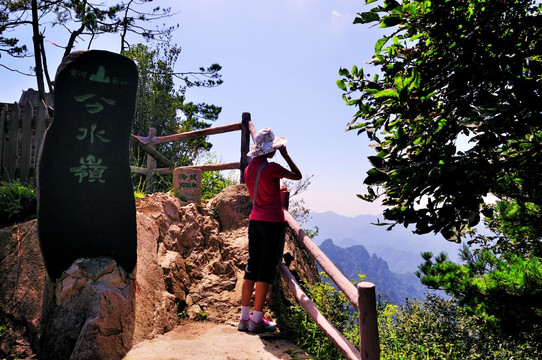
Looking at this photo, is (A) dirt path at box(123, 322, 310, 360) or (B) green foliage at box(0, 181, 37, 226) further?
(B) green foliage at box(0, 181, 37, 226)

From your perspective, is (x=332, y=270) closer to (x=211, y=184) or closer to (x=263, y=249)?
(x=263, y=249)

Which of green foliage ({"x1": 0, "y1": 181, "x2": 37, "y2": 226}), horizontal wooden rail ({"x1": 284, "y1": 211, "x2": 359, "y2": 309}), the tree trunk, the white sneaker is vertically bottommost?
the white sneaker

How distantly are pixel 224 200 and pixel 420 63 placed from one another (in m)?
4.17

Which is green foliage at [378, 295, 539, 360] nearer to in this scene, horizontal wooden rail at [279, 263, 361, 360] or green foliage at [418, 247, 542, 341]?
green foliage at [418, 247, 542, 341]

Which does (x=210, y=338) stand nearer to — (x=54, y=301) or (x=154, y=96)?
(x=54, y=301)

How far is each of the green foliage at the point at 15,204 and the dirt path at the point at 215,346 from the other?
3227 mm

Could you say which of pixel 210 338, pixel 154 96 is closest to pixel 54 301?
pixel 210 338

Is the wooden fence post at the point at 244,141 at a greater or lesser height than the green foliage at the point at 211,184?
greater

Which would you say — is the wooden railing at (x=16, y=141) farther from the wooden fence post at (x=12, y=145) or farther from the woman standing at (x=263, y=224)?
the woman standing at (x=263, y=224)

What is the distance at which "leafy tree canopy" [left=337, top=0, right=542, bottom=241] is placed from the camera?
83.7 inches

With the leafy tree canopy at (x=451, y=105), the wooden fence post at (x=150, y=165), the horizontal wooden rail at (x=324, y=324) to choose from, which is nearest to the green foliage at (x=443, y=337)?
the horizontal wooden rail at (x=324, y=324)

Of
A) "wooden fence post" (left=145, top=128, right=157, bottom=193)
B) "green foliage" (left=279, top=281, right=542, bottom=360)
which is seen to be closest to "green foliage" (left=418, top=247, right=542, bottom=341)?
"green foliage" (left=279, top=281, right=542, bottom=360)

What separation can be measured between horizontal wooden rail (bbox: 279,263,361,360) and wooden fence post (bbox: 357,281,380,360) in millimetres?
221

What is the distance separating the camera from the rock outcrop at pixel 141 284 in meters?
3.99
